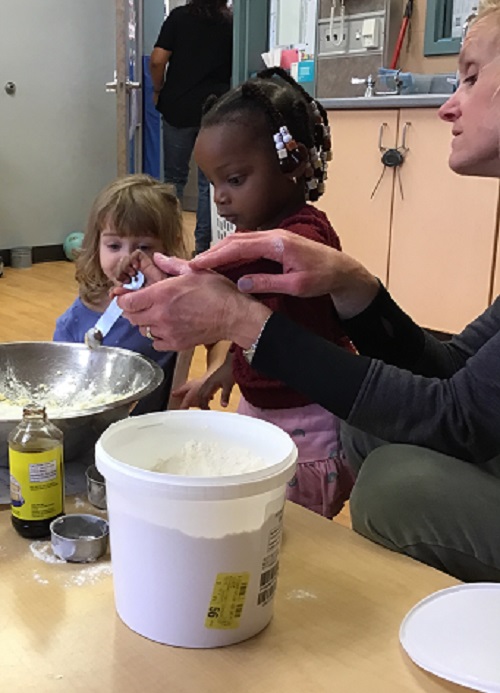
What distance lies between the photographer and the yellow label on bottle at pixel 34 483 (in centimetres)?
85

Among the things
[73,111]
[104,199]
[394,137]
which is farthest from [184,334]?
[73,111]

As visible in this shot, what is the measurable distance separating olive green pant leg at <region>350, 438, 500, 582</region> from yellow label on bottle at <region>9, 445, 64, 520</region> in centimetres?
38

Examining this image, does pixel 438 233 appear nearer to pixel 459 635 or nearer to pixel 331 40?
pixel 331 40

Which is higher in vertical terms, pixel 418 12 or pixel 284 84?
pixel 418 12

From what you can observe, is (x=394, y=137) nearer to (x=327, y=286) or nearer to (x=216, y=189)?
(x=216, y=189)

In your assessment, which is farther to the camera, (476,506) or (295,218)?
(295,218)

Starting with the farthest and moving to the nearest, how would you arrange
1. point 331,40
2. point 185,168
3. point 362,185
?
point 185,168 < point 331,40 < point 362,185

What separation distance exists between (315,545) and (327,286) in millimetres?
339

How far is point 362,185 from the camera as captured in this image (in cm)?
312

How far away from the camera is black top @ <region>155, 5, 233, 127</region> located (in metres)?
4.25

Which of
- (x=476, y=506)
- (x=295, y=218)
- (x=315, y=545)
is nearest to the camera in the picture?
(x=315, y=545)

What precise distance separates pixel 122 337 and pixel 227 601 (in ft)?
3.41

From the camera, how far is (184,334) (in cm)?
100

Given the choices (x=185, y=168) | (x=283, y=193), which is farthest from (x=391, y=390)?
(x=185, y=168)
